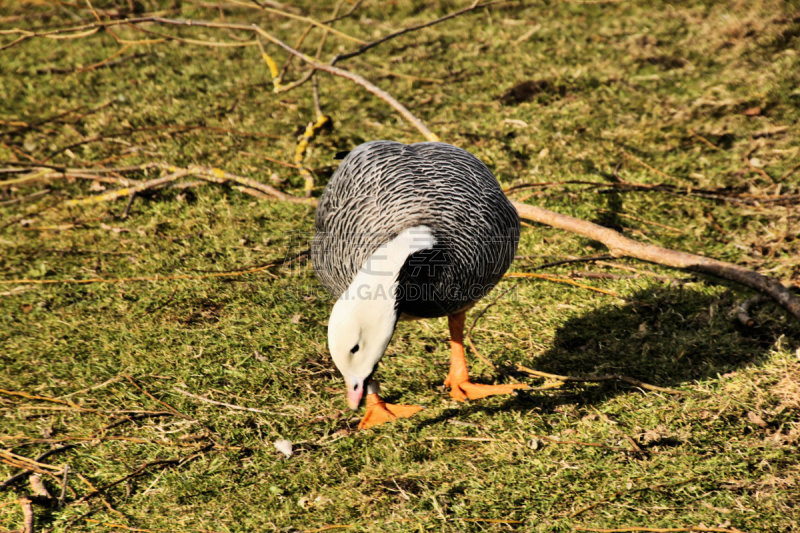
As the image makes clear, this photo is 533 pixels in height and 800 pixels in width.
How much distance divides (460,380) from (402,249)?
1159mm

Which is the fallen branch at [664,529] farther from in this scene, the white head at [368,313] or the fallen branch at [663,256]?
the fallen branch at [663,256]

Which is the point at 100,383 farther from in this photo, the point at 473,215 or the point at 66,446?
the point at 473,215

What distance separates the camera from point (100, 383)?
13.0 ft

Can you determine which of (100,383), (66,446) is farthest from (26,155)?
(66,446)

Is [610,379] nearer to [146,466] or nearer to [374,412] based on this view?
[374,412]

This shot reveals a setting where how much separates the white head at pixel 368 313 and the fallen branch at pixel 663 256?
7.01 feet

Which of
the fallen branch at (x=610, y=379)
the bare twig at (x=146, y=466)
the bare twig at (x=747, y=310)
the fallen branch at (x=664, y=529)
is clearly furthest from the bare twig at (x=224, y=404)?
the bare twig at (x=747, y=310)

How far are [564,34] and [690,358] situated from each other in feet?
16.4

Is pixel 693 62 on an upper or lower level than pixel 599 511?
upper

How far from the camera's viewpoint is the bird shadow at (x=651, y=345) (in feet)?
12.2

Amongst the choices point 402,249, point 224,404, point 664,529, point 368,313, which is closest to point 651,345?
point 664,529

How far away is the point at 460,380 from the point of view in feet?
12.4

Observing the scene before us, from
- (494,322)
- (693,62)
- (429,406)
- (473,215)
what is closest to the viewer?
(473,215)

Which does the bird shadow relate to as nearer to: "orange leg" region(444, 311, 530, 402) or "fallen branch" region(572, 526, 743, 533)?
"orange leg" region(444, 311, 530, 402)
